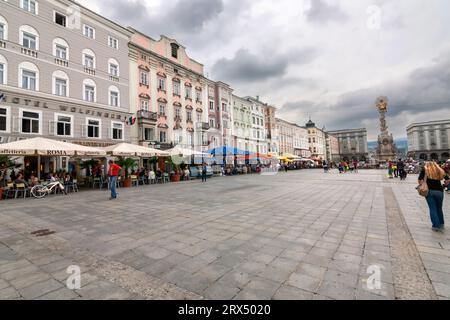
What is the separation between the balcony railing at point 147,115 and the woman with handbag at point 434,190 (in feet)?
84.5

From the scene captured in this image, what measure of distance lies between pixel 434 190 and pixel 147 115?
26371mm

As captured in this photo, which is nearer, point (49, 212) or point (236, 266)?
point (236, 266)

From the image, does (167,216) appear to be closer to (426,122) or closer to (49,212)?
(49,212)

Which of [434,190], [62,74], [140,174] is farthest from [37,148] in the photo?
[434,190]

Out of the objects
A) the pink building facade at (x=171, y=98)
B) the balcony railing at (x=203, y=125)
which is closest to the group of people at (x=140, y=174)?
the pink building facade at (x=171, y=98)

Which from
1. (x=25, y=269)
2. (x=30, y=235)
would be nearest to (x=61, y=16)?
(x=30, y=235)

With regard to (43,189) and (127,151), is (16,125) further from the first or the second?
(127,151)

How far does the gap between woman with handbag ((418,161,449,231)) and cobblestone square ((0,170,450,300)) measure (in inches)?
11.9

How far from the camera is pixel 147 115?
26.6 metres

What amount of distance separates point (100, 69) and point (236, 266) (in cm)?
2583

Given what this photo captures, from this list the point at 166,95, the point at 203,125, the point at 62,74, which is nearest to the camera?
the point at 62,74

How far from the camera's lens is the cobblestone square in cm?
288

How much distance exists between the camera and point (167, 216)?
7047 mm

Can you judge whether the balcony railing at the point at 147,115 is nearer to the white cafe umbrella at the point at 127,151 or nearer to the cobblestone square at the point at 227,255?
the white cafe umbrella at the point at 127,151
